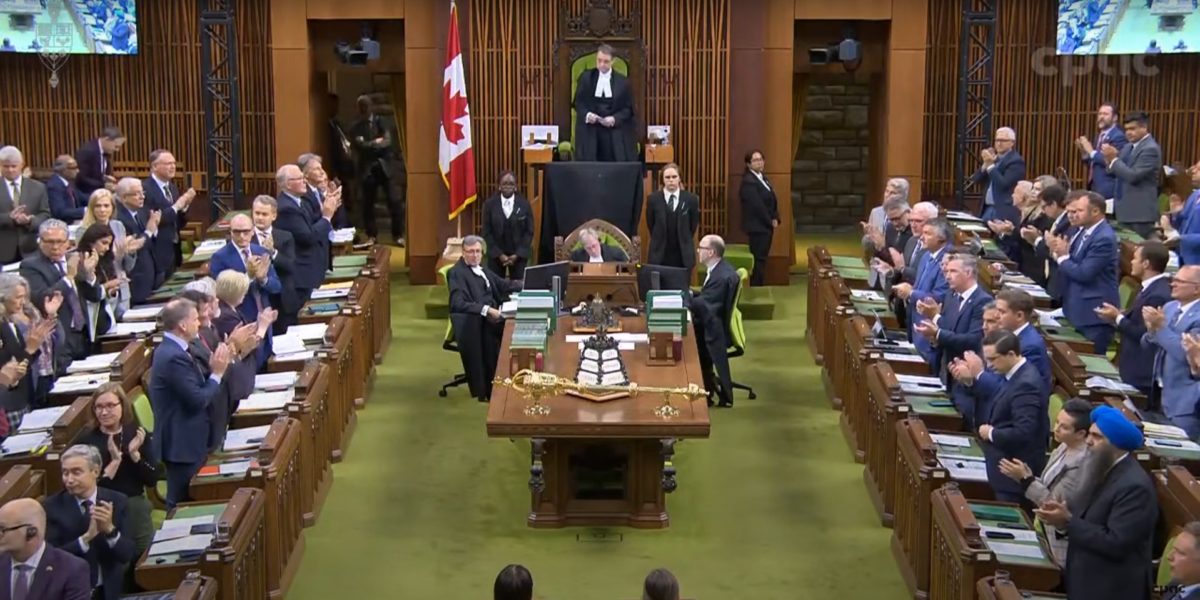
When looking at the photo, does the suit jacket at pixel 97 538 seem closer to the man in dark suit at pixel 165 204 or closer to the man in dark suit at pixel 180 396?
the man in dark suit at pixel 180 396

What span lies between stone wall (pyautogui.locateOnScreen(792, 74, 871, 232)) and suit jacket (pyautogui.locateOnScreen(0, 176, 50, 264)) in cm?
936

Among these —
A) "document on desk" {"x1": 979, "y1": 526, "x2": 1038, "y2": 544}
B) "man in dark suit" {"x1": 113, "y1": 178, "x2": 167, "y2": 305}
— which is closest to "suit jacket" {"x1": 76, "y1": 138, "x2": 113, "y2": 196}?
"man in dark suit" {"x1": 113, "y1": 178, "x2": 167, "y2": 305}

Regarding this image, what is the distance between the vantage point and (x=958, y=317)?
10.8 m

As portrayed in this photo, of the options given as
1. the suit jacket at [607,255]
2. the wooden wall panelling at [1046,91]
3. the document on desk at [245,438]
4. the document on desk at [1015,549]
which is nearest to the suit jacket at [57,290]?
the document on desk at [245,438]

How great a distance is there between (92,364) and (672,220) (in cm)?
580

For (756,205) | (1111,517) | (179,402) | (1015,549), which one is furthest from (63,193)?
(1111,517)

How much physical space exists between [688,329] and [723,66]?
5705 mm

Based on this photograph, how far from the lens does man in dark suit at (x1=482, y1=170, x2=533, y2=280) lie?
49.5 feet

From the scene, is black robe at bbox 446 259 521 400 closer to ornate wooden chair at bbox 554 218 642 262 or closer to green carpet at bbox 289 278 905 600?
green carpet at bbox 289 278 905 600

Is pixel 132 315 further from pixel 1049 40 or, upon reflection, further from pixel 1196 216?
pixel 1049 40

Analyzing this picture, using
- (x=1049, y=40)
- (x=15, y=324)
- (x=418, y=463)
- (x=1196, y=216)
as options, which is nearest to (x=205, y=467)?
(x=15, y=324)

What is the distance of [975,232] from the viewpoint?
49.4 ft

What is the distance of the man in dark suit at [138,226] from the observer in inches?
533

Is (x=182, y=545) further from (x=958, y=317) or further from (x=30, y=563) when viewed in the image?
(x=958, y=317)
